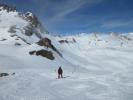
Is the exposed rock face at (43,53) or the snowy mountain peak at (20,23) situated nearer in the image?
the exposed rock face at (43,53)

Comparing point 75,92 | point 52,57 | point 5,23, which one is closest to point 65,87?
point 75,92

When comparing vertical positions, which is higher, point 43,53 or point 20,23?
point 20,23

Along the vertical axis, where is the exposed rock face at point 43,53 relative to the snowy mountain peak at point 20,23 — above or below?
below

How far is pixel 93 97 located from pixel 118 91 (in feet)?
12.7

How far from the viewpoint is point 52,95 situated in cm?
2217

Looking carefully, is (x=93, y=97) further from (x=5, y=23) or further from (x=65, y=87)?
(x=5, y=23)

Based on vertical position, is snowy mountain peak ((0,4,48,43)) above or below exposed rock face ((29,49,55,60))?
above

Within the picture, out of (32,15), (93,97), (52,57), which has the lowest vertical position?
(93,97)

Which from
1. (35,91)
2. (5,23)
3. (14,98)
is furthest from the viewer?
(5,23)

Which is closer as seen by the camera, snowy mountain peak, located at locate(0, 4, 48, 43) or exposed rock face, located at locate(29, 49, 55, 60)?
exposed rock face, located at locate(29, 49, 55, 60)

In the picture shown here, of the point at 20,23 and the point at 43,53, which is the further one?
→ the point at 20,23

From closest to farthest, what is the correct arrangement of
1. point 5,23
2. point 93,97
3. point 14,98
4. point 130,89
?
1. point 14,98
2. point 93,97
3. point 130,89
4. point 5,23

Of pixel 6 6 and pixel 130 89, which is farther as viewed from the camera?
pixel 6 6

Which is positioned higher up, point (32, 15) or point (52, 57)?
point (32, 15)
